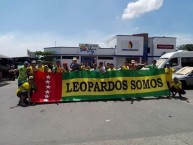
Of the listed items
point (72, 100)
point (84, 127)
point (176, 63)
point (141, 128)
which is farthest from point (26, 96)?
point (176, 63)

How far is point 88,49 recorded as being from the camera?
57156mm

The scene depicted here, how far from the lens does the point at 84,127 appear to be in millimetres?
8109

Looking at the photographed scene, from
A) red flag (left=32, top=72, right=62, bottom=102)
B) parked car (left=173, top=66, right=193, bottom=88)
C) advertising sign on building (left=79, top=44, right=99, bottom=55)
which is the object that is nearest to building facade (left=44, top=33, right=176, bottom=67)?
advertising sign on building (left=79, top=44, right=99, bottom=55)

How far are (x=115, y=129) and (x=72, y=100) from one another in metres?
5.16

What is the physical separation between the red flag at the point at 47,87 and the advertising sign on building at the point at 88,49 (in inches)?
1739

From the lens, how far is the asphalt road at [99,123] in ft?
22.6

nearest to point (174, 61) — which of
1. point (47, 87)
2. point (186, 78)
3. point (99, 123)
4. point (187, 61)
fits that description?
point (187, 61)

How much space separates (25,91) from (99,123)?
180 inches

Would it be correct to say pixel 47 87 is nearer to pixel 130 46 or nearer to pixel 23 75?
pixel 23 75

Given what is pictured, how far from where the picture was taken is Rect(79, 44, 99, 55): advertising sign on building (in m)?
56.9

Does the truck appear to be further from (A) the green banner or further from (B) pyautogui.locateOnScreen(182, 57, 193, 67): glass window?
(A) the green banner

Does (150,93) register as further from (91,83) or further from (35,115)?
(35,115)

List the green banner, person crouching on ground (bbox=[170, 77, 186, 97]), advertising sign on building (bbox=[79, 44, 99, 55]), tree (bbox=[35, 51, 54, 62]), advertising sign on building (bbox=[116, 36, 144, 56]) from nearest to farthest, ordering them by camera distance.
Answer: the green banner → person crouching on ground (bbox=[170, 77, 186, 97]) → tree (bbox=[35, 51, 54, 62]) → advertising sign on building (bbox=[116, 36, 144, 56]) → advertising sign on building (bbox=[79, 44, 99, 55])

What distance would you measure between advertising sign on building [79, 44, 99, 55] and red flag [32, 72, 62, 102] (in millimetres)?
44179
